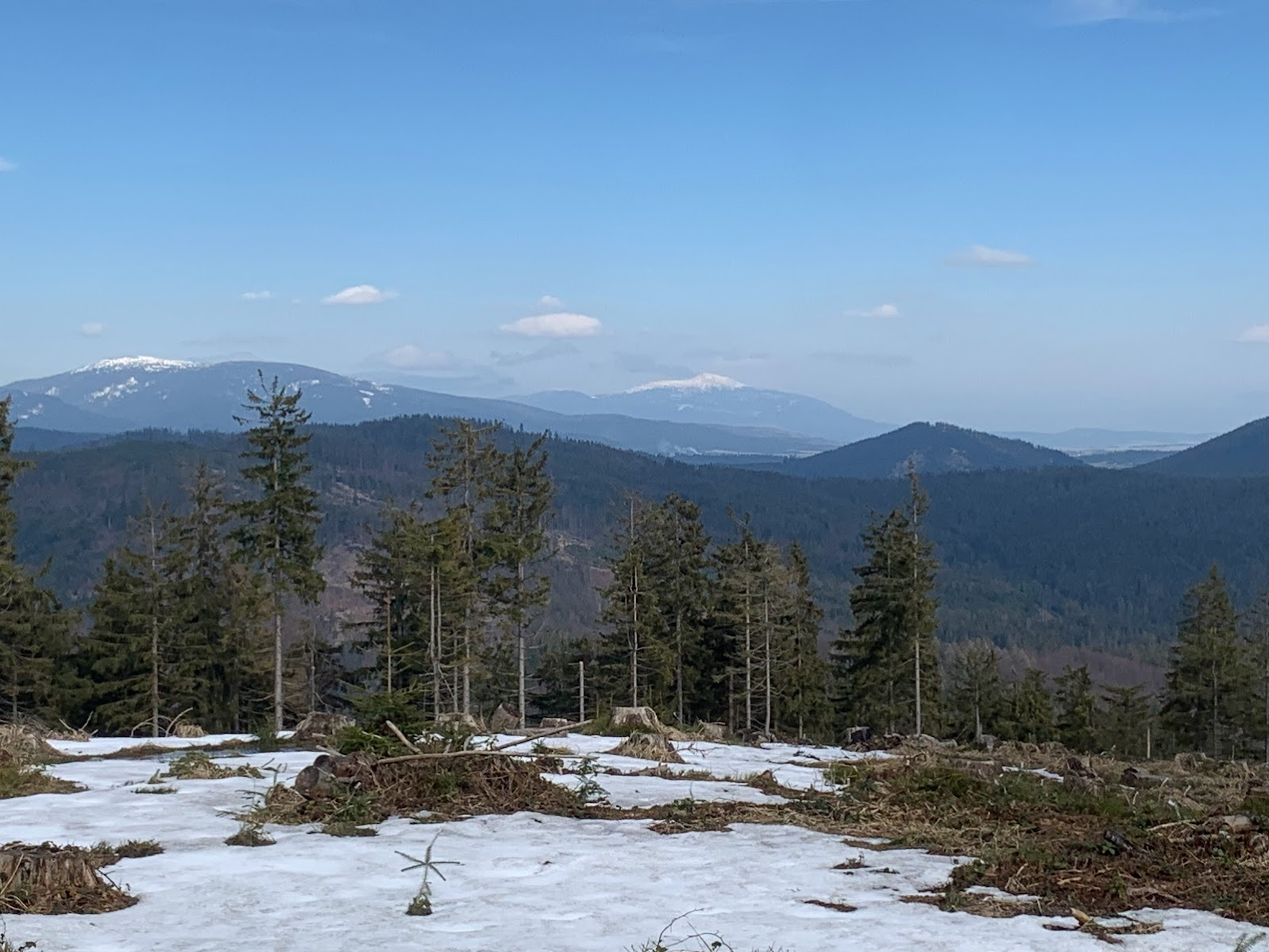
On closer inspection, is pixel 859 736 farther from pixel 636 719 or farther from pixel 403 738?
pixel 403 738

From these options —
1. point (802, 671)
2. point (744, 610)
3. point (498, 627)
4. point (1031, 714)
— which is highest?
point (744, 610)

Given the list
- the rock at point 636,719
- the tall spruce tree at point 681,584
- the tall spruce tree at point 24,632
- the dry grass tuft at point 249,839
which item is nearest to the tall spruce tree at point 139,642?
the tall spruce tree at point 24,632

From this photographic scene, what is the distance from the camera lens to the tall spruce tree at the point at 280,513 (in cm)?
A: 3784

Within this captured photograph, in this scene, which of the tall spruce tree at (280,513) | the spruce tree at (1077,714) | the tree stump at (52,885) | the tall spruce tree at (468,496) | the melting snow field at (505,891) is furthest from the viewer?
the spruce tree at (1077,714)

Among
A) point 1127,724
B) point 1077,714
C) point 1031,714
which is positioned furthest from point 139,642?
point 1127,724

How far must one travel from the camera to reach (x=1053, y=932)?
5.84 meters

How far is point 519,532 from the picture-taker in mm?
44562

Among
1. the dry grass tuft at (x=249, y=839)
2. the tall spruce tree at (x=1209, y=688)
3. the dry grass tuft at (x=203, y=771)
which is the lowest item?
the tall spruce tree at (x=1209, y=688)

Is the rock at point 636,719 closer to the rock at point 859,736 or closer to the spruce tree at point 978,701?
the rock at point 859,736

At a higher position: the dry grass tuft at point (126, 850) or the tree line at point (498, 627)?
the dry grass tuft at point (126, 850)

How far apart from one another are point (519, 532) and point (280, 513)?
9.85 meters

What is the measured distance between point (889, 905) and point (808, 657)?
50.2 metres

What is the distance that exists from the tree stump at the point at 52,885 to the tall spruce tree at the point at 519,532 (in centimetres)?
3604

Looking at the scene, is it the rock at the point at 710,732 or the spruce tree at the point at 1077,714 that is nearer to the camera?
the rock at the point at 710,732
